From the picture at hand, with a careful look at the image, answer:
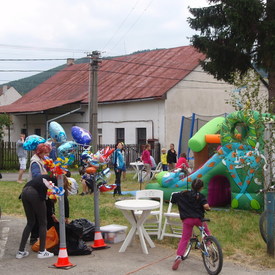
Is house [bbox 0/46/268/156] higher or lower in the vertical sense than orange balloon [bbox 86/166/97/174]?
higher

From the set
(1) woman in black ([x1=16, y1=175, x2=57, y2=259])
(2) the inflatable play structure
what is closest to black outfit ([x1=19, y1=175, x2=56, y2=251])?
(1) woman in black ([x1=16, y1=175, x2=57, y2=259])

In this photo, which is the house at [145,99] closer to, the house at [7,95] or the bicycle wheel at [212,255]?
the bicycle wheel at [212,255]

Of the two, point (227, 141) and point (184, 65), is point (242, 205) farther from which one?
point (184, 65)

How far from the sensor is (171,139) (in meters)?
26.6

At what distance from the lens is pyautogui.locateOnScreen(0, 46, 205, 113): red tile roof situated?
2756 cm

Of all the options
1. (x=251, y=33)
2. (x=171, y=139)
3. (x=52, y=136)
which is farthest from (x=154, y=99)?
(x=52, y=136)

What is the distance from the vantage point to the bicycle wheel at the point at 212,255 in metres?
6.32

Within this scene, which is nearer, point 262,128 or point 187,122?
point 262,128

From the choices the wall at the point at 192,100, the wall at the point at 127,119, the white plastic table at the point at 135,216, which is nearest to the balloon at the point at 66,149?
the white plastic table at the point at 135,216

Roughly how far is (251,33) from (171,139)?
33.7 feet

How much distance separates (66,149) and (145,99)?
1979 cm

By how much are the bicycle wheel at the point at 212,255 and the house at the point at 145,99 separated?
1969 centimetres

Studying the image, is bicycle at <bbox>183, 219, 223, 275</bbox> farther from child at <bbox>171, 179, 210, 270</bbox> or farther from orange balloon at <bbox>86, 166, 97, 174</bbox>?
orange balloon at <bbox>86, 166, 97, 174</bbox>

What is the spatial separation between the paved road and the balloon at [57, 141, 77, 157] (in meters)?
1.62
